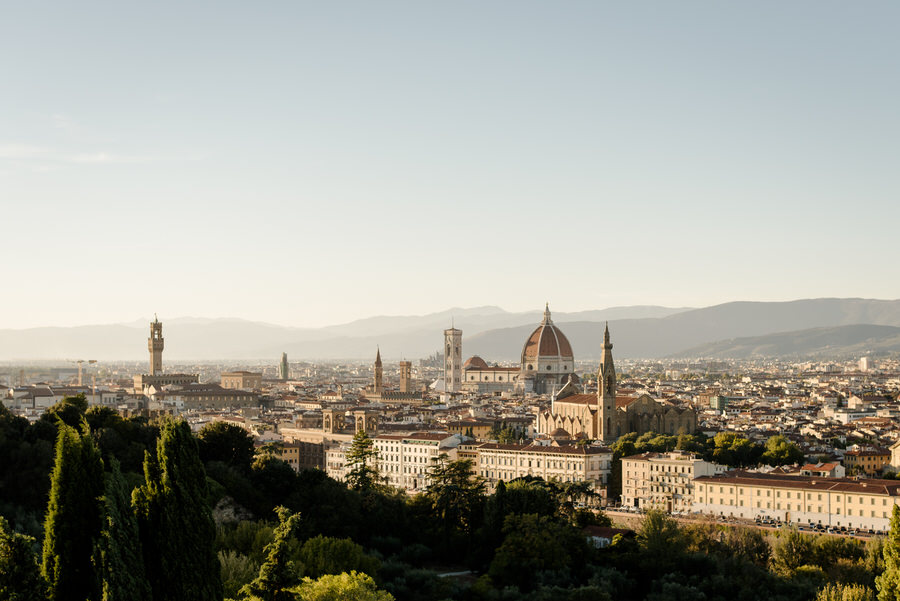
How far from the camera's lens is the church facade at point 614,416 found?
236ft

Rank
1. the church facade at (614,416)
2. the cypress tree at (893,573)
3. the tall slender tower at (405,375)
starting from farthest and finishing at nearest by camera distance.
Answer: the tall slender tower at (405,375) → the church facade at (614,416) → the cypress tree at (893,573)

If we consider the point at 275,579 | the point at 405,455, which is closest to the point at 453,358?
the point at 405,455

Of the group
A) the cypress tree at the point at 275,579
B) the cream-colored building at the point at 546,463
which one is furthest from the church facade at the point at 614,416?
the cypress tree at the point at 275,579

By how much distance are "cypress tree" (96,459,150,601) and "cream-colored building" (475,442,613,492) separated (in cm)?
4284

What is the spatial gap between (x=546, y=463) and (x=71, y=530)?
4592 cm

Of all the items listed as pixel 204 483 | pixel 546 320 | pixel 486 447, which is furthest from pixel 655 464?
pixel 546 320

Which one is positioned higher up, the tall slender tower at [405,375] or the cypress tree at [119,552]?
the tall slender tower at [405,375]

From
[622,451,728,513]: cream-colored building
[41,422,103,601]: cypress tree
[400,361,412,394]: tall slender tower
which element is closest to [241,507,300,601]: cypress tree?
[41,422,103,601]: cypress tree

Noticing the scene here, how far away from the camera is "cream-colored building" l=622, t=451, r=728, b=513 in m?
52.5

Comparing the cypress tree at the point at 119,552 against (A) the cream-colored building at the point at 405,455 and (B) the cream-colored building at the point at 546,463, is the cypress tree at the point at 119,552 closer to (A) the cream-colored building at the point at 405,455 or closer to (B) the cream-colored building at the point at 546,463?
(B) the cream-colored building at the point at 546,463

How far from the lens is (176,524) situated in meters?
16.2

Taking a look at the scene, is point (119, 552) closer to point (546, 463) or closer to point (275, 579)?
point (275, 579)

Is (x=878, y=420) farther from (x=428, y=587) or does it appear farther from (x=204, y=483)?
(x=204, y=483)

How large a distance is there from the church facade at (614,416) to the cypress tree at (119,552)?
2209 inches
